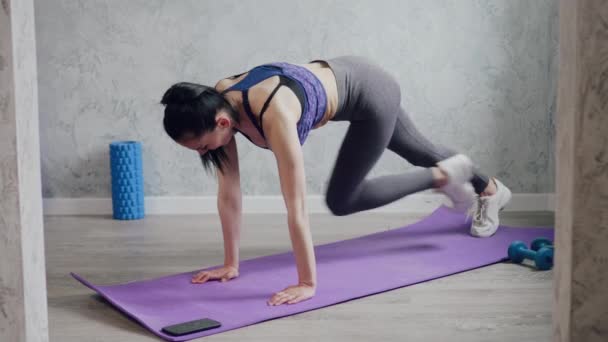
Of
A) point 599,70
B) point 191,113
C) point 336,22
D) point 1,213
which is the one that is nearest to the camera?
point 599,70

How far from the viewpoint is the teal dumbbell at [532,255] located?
2.89m

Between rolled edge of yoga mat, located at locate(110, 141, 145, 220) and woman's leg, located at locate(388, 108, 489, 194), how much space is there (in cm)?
139

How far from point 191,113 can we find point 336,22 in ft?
5.58

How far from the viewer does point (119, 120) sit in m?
4.02

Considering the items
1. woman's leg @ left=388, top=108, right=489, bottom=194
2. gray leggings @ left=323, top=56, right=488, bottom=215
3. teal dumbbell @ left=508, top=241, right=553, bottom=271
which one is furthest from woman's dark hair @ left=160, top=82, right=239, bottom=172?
teal dumbbell @ left=508, top=241, right=553, bottom=271

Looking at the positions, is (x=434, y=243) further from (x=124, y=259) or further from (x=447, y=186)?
(x=124, y=259)

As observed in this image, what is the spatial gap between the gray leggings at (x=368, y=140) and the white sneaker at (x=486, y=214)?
14.8 inches

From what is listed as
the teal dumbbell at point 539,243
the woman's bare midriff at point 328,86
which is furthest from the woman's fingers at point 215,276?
the teal dumbbell at point 539,243

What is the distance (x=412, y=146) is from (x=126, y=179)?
4.93ft

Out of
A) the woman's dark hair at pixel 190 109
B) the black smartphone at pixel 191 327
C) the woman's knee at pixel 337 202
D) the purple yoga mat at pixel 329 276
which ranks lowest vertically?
the black smartphone at pixel 191 327

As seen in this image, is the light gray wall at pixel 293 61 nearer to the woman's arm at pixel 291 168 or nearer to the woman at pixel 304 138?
the woman at pixel 304 138

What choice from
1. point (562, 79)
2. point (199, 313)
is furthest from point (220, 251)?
point (562, 79)

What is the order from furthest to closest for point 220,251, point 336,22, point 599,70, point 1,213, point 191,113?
point 336,22 < point 220,251 < point 191,113 < point 1,213 < point 599,70

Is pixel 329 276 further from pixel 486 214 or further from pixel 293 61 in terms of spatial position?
pixel 293 61
